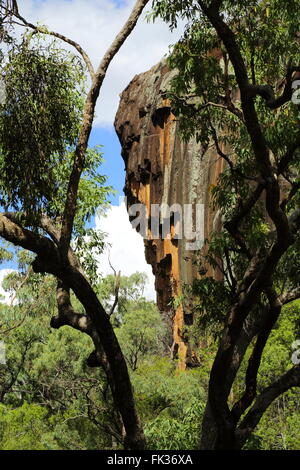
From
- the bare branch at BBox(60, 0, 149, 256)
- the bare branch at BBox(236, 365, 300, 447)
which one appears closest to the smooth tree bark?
the bare branch at BBox(236, 365, 300, 447)

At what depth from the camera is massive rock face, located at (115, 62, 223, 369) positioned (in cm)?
3497

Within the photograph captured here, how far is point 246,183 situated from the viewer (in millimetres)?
8367

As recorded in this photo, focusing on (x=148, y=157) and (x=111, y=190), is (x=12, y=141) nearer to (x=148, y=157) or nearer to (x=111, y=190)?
(x=111, y=190)

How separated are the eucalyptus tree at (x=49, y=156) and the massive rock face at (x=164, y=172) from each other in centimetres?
2442

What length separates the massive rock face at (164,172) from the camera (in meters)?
35.0

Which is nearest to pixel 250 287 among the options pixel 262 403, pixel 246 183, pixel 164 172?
pixel 262 403

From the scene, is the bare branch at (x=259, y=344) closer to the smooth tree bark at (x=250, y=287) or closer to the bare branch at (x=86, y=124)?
the smooth tree bark at (x=250, y=287)

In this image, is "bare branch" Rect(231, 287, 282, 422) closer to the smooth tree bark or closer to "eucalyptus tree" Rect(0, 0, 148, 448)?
the smooth tree bark

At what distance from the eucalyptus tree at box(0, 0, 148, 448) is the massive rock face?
24416 mm

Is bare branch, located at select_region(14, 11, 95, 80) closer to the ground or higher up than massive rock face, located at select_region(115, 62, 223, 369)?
closer to the ground

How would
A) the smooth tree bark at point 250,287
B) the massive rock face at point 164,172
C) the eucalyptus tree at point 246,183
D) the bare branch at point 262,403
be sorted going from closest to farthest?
the smooth tree bark at point 250,287 → the eucalyptus tree at point 246,183 → the bare branch at point 262,403 → the massive rock face at point 164,172

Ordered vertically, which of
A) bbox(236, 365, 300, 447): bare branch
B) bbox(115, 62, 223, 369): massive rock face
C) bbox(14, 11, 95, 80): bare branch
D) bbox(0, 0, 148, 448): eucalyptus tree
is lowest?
bbox(236, 365, 300, 447): bare branch

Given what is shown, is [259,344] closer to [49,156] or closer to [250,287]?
[250,287]

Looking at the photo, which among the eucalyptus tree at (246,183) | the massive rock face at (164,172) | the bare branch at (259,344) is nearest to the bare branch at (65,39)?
the eucalyptus tree at (246,183)
